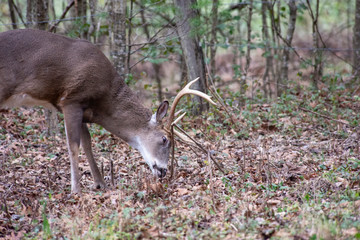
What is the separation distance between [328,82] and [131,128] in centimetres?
644

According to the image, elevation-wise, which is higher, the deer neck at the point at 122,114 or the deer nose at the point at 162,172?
the deer neck at the point at 122,114

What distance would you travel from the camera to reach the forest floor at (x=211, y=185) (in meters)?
4.56

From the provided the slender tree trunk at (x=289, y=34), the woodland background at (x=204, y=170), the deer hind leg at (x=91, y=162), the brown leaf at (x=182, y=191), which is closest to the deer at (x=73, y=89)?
the deer hind leg at (x=91, y=162)

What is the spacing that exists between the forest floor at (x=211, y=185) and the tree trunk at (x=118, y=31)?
1586 millimetres

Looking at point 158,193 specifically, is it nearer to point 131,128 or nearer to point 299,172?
point 131,128

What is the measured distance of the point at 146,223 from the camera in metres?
4.77

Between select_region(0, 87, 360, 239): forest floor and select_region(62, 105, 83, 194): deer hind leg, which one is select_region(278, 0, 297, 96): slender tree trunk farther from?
select_region(62, 105, 83, 194): deer hind leg

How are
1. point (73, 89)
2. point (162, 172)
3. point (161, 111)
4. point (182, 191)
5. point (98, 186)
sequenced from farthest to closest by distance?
point (161, 111) < point (162, 172) < point (98, 186) < point (73, 89) < point (182, 191)

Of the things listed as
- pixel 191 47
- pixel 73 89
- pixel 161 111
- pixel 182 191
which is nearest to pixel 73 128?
pixel 73 89

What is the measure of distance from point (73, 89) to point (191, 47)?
3.88 metres

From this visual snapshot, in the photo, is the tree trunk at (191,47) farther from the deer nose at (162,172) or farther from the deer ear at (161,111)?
the deer nose at (162,172)

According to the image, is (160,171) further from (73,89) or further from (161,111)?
(73,89)

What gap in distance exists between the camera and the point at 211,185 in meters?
5.44

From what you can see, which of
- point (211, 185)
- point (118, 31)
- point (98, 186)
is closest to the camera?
point (211, 185)
